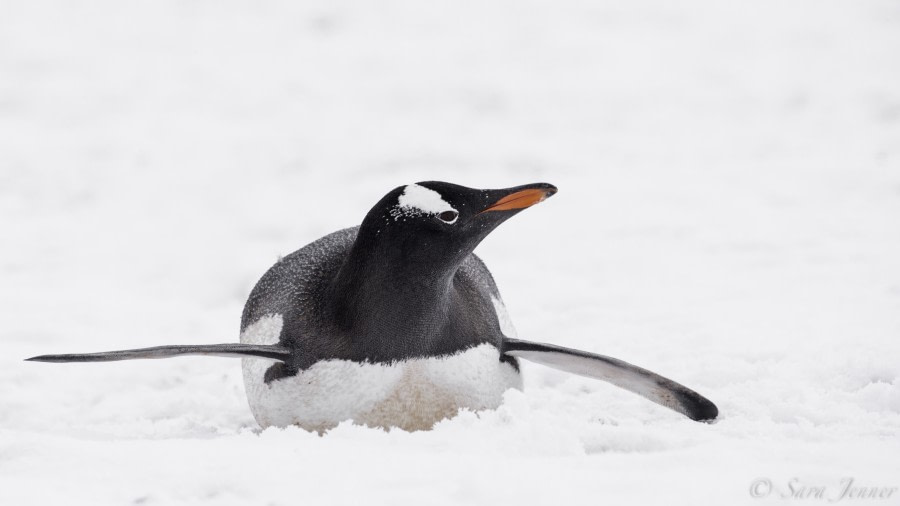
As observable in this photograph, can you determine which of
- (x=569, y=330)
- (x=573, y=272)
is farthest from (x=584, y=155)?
(x=569, y=330)

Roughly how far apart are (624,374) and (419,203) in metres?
0.71

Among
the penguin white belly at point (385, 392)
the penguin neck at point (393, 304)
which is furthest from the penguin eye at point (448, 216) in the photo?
the penguin white belly at point (385, 392)

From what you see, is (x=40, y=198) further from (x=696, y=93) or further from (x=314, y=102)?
(x=696, y=93)

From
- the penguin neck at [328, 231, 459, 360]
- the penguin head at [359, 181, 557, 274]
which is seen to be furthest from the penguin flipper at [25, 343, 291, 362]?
the penguin head at [359, 181, 557, 274]

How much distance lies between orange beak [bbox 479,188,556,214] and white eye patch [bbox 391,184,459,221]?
111 mm

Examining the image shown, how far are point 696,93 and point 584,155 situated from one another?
1.27 meters

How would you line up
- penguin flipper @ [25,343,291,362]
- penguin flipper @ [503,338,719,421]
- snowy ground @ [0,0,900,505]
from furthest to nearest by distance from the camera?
penguin flipper @ [503,338,719,421] → penguin flipper @ [25,343,291,362] → snowy ground @ [0,0,900,505]

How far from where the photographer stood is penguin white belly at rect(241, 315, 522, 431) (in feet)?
7.89

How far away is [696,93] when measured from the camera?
7.01m

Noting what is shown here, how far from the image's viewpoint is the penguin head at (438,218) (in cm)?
240

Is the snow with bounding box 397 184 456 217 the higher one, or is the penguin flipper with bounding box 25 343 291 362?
the snow with bounding box 397 184 456 217

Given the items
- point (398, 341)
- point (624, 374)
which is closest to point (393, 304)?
point (398, 341)

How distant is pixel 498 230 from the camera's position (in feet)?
17.4

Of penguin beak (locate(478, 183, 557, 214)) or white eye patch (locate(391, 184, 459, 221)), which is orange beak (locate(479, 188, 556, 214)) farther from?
white eye patch (locate(391, 184, 459, 221))
